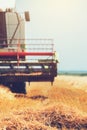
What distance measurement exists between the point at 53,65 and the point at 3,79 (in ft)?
8.20

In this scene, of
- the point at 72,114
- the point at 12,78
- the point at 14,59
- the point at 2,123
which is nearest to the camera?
the point at 2,123

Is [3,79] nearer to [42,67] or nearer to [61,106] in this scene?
[42,67]

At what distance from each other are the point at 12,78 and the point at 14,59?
64.2 inches

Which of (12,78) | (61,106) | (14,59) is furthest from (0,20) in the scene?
(61,106)

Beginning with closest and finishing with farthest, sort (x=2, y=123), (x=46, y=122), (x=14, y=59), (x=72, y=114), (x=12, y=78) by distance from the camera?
(x=2, y=123)
(x=46, y=122)
(x=72, y=114)
(x=12, y=78)
(x=14, y=59)

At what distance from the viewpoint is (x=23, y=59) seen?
21.9 metres

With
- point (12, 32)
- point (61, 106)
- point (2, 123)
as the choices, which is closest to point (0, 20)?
point (12, 32)

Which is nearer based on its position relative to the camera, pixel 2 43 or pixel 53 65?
pixel 53 65

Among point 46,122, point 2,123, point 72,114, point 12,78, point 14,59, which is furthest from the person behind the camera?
point 14,59

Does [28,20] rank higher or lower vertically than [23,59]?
higher

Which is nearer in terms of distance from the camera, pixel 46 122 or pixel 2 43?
pixel 46 122

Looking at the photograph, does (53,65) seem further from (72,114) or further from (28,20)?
(72,114)

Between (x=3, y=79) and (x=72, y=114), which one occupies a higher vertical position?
(x=72, y=114)

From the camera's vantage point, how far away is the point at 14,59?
21625mm
